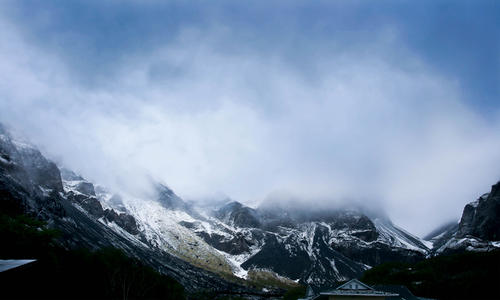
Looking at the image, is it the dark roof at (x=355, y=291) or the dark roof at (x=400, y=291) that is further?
the dark roof at (x=400, y=291)

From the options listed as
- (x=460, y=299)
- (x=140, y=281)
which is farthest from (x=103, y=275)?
(x=460, y=299)

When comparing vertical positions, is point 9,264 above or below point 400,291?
below

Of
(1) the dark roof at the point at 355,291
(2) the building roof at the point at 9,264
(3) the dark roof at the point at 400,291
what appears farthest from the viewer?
(3) the dark roof at the point at 400,291

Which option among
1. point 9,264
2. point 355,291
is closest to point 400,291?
point 355,291

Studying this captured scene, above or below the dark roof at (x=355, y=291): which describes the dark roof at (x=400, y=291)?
above

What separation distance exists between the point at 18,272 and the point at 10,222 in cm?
2447

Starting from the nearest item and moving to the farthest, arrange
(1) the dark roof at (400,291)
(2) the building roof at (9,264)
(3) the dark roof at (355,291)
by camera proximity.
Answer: (2) the building roof at (9,264)
(3) the dark roof at (355,291)
(1) the dark roof at (400,291)

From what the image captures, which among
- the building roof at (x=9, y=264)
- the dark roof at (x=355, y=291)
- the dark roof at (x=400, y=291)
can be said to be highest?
the dark roof at (x=400, y=291)

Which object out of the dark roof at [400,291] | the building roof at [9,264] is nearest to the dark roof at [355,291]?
the dark roof at [400,291]

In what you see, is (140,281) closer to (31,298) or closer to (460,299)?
(31,298)

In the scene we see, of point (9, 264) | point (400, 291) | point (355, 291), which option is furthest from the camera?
point (400, 291)

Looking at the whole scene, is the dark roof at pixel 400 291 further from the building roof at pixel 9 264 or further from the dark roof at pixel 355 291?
the building roof at pixel 9 264

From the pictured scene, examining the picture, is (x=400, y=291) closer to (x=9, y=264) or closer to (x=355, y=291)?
(x=355, y=291)

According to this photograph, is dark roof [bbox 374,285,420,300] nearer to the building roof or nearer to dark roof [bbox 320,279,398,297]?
dark roof [bbox 320,279,398,297]
